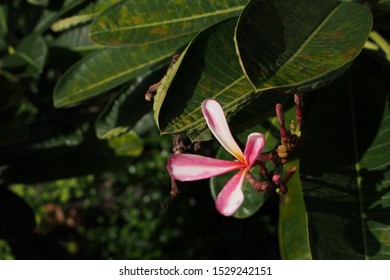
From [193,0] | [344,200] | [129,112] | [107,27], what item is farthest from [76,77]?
[344,200]

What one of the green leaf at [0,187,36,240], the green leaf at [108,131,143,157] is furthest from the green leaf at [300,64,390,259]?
the green leaf at [0,187,36,240]

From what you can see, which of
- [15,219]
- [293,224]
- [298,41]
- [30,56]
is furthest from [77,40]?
[298,41]

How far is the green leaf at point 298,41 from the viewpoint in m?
0.74

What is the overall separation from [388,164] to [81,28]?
2.66 ft

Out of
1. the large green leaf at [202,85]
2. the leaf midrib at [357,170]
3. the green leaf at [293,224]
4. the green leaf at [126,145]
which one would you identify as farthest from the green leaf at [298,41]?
the green leaf at [126,145]

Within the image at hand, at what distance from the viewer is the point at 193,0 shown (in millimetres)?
1023

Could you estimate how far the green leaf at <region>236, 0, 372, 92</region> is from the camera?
2.41 feet

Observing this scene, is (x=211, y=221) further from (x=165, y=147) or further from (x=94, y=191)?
(x=94, y=191)

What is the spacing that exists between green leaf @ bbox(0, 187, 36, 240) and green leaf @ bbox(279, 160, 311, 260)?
61cm

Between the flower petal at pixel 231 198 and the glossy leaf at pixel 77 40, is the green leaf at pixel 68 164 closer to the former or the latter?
the glossy leaf at pixel 77 40

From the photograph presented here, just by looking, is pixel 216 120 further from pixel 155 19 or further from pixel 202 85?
pixel 155 19

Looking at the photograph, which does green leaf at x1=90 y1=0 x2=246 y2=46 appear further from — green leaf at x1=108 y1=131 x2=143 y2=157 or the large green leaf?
green leaf at x1=108 y1=131 x2=143 y2=157

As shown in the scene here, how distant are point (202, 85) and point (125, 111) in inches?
18.3

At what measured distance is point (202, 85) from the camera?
823mm
